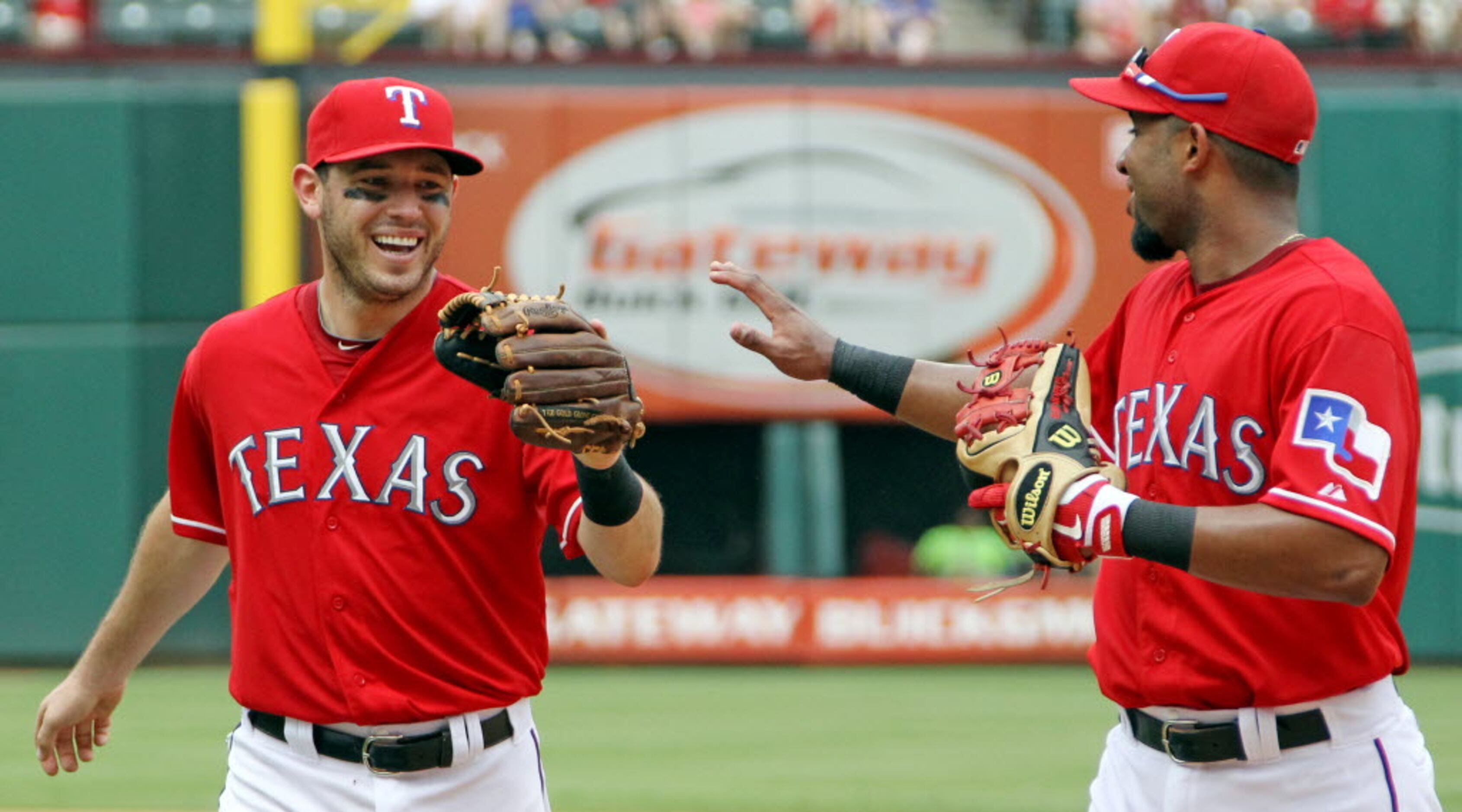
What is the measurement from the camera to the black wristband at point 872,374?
147 inches

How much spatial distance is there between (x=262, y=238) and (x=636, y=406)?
383 inches

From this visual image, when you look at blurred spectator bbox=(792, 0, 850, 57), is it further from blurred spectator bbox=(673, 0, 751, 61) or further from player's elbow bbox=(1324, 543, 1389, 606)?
player's elbow bbox=(1324, 543, 1389, 606)

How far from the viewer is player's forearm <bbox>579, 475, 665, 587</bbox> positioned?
325cm

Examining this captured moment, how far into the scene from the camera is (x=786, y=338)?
12.2ft

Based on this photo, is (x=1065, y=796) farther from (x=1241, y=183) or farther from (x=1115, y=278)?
(x=1115, y=278)

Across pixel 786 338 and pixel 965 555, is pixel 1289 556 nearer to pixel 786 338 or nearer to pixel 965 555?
pixel 786 338

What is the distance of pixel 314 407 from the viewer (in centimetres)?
351

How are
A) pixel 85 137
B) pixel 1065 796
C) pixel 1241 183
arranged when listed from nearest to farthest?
pixel 1241 183 → pixel 1065 796 → pixel 85 137

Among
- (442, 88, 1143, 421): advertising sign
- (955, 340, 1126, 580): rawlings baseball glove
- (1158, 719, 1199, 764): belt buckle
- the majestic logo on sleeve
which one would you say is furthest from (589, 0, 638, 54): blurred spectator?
the majestic logo on sleeve

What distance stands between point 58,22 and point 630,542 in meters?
10.8

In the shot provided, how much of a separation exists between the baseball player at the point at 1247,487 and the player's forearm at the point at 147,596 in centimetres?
163

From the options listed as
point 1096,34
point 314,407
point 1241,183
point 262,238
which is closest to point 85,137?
point 262,238

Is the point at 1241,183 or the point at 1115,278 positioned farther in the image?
the point at 1115,278

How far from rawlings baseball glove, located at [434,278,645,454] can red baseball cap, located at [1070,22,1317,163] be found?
3.25ft
